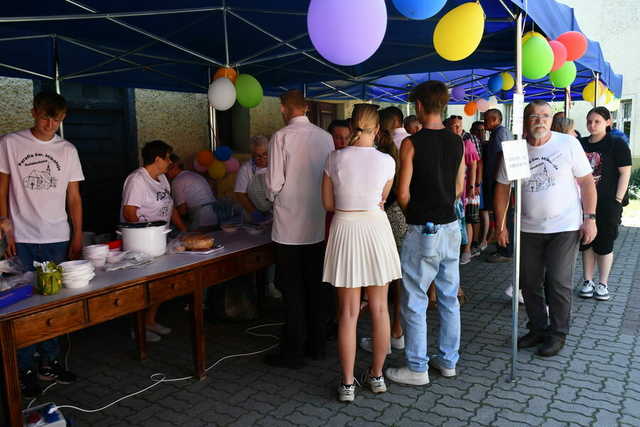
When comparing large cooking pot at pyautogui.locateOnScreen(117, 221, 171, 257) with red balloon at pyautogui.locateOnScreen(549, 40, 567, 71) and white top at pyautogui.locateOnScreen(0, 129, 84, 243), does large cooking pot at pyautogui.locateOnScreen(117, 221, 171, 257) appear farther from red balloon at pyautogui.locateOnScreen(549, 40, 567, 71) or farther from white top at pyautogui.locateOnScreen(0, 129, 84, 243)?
red balloon at pyautogui.locateOnScreen(549, 40, 567, 71)

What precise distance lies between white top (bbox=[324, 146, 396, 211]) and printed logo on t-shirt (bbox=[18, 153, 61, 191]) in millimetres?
1792

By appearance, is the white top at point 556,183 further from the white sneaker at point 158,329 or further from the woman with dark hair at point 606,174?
the white sneaker at point 158,329

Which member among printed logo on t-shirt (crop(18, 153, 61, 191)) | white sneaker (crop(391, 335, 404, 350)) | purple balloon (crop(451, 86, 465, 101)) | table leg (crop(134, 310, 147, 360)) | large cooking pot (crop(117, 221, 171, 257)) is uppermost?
purple balloon (crop(451, 86, 465, 101))

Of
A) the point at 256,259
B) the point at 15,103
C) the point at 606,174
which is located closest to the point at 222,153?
the point at 15,103

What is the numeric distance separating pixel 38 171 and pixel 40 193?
136 millimetres

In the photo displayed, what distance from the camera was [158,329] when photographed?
3.96 meters

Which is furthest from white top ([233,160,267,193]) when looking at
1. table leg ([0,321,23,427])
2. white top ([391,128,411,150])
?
table leg ([0,321,23,427])

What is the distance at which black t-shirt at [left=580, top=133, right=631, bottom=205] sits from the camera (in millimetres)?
4242

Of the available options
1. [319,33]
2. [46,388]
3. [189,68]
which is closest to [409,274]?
[319,33]

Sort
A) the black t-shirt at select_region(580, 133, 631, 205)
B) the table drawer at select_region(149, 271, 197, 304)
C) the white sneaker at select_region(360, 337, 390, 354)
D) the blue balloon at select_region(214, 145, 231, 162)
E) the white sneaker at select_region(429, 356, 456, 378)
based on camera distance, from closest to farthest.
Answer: the table drawer at select_region(149, 271, 197, 304) → the white sneaker at select_region(429, 356, 456, 378) → the white sneaker at select_region(360, 337, 390, 354) → the black t-shirt at select_region(580, 133, 631, 205) → the blue balloon at select_region(214, 145, 231, 162)

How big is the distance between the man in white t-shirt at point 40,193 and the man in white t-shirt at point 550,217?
2.91 m

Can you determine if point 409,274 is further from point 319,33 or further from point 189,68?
point 189,68

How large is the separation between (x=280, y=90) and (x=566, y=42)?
13.3 ft

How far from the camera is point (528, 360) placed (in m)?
3.35
